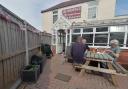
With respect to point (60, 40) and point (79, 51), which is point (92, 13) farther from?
point (79, 51)

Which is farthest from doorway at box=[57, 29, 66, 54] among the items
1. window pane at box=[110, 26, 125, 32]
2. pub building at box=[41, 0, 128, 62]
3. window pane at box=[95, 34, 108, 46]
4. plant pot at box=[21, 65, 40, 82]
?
plant pot at box=[21, 65, 40, 82]

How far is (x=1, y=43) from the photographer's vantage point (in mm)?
2316

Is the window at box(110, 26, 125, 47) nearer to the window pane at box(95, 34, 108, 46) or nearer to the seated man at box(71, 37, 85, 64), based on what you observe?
the window pane at box(95, 34, 108, 46)

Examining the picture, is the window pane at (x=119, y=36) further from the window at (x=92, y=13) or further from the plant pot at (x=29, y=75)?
the plant pot at (x=29, y=75)

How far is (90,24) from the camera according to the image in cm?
736

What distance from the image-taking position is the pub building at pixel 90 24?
257 inches

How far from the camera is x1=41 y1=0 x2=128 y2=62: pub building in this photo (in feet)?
21.4

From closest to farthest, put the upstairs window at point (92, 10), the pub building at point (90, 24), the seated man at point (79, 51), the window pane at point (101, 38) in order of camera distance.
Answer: the seated man at point (79, 51)
the pub building at point (90, 24)
the window pane at point (101, 38)
the upstairs window at point (92, 10)

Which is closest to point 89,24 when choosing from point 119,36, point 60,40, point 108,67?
point 119,36

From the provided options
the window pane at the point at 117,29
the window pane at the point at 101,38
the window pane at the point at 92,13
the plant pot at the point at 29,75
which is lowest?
the plant pot at the point at 29,75

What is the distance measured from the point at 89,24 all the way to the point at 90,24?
9 cm

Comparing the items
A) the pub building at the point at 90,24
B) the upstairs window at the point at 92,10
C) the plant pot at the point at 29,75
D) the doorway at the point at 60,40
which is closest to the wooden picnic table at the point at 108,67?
the plant pot at the point at 29,75

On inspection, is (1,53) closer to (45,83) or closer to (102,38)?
(45,83)

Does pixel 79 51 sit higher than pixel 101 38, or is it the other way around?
pixel 101 38
